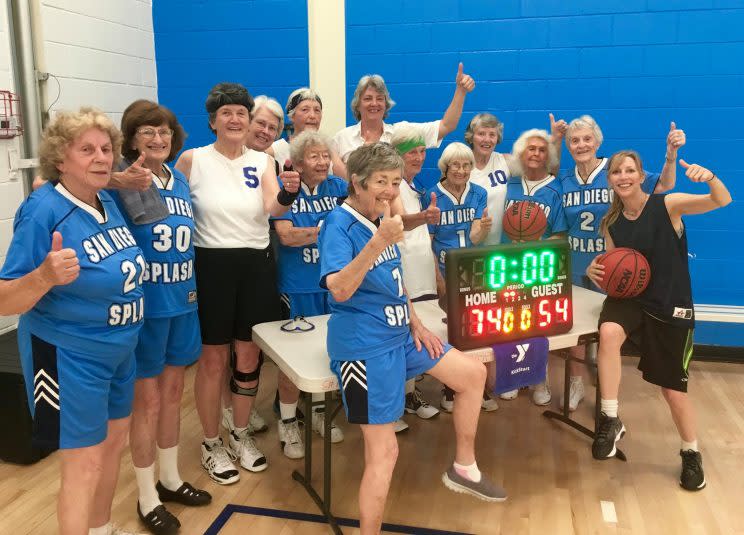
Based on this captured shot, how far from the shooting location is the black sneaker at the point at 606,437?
9.92 feet

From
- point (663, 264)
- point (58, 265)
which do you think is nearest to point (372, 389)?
point (58, 265)

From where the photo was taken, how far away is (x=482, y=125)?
12.8 feet

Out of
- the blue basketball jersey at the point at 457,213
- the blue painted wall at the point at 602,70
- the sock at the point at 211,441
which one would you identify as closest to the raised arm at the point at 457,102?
the blue basketball jersey at the point at 457,213

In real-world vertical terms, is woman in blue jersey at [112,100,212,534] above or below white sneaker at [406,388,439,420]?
above

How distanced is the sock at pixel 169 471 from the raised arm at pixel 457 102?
2.55 meters

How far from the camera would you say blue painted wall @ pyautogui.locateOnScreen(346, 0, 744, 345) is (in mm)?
4340

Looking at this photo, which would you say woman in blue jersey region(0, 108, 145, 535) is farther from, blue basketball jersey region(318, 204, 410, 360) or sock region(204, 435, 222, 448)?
sock region(204, 435, 222, 448)

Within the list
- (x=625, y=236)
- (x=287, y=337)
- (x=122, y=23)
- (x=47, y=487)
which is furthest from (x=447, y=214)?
(x=122, y=23)

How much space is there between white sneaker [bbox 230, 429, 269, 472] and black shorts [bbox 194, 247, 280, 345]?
58cm

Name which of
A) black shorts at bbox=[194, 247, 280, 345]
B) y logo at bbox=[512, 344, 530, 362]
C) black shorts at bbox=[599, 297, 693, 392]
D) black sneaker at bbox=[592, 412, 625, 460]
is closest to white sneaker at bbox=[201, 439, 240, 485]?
black shorts at bbox=[194, 247, 280, 345]

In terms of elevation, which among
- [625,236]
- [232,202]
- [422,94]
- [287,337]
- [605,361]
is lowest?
[605,361]

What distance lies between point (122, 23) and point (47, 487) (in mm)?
3278

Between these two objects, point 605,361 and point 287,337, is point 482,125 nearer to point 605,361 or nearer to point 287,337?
point 605,361

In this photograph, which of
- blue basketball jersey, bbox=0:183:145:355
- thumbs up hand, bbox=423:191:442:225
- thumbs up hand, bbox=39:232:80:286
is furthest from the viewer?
thumbs up hand, bbox=423:191:442:225
